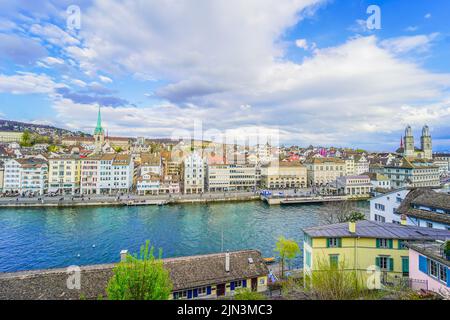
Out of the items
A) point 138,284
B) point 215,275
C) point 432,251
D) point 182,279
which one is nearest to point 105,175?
point 182,279

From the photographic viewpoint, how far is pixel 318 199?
40188 mm

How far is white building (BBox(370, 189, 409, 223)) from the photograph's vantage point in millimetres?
16922

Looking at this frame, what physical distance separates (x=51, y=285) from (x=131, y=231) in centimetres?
1420

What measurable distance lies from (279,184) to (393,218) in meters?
32.6

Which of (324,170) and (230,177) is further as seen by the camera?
(324,170)

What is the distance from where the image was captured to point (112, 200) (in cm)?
3606

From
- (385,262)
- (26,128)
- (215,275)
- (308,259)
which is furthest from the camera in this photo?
(26,128)

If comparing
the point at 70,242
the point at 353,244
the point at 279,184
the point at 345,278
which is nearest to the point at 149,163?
the point at 279,184

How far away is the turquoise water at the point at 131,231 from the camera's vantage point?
17719mm

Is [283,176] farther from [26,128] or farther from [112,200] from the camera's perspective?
[26,128]

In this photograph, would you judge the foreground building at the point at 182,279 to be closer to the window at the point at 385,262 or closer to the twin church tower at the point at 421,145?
the window at the point at 385,262

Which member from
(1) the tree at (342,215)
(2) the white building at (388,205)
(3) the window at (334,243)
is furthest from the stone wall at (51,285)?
(2) the white building at (388,205)

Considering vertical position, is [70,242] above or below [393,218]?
below
